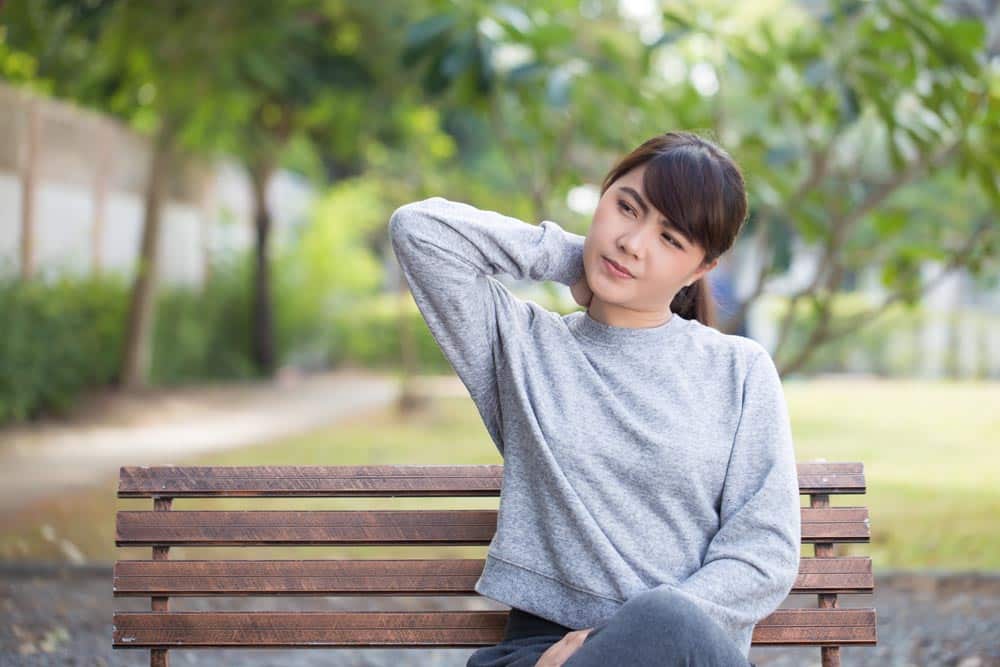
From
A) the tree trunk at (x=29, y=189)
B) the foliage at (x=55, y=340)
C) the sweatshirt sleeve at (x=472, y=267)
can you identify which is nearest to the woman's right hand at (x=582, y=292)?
the sweatshirt sleeve at (x=472, y=267)

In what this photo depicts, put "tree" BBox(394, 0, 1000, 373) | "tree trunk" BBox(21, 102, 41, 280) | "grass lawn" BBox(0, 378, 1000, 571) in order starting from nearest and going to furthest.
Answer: "tree" BBox(394, 0, 1000, 373), "grass lawn" BBox(0, 378, 1000, 571), "tree trunk" BBox(21, 102, 41, 280)

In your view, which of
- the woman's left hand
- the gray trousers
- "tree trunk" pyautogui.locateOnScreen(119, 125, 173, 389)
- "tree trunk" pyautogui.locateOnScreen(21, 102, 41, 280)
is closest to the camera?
the gray trousers

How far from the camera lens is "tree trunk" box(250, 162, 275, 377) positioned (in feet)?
49.5

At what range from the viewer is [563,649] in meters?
2.25

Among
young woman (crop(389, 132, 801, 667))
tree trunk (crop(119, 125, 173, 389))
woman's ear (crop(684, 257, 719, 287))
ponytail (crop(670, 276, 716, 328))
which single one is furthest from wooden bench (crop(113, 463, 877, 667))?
tree trunk (crop(119, 125, 173, 389))

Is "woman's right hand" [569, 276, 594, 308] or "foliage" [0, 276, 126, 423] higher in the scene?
"woman's right hand" [569, 276, 594, 308]

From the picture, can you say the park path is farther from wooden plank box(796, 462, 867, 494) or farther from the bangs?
the bangs

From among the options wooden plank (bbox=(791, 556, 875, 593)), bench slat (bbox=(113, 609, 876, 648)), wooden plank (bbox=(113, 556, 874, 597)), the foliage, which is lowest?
the foliage

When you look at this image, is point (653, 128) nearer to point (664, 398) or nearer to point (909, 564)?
point (909, 564)

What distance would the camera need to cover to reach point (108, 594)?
523 cm

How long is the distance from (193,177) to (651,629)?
1344 cm

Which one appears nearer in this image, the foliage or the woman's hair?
the woman's hair

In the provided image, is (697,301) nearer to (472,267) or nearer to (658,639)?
(472,267)

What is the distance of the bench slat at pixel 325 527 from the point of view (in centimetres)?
275
